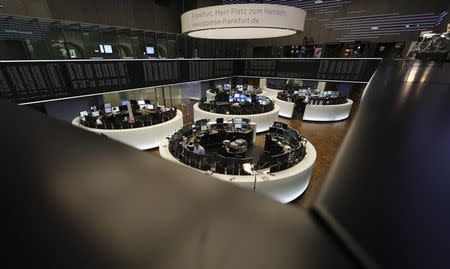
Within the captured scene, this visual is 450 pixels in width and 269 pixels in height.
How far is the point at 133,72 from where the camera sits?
883cm

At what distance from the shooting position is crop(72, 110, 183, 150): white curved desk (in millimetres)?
6879

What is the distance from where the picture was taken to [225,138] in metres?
7.78

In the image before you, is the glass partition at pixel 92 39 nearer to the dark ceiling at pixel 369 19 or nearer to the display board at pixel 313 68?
the display board at pixel 313 68

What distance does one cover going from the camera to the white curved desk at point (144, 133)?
6879mm

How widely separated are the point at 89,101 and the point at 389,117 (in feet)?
35.2

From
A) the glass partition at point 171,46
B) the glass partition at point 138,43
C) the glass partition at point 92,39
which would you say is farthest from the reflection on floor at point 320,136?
the glass partition at point 92,39

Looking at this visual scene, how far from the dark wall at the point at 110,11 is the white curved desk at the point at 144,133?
14.3ft

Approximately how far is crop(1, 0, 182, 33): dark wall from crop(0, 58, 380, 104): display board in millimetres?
2675

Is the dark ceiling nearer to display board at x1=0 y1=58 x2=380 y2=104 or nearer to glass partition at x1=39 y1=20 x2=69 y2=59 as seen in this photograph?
display board at x1=0 y1=58 x2=380 y2=104

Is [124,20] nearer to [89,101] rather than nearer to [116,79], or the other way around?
[116,79]

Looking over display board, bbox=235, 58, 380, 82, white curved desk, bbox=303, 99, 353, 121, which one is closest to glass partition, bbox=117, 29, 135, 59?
display board, bbox=235, 58, 380, 82

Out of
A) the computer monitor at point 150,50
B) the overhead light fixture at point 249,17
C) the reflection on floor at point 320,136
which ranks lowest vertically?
the reflection on floor at point 320,136

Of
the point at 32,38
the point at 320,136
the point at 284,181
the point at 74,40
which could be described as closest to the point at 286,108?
the point at 320,136

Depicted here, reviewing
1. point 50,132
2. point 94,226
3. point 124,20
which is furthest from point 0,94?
point 94,226
